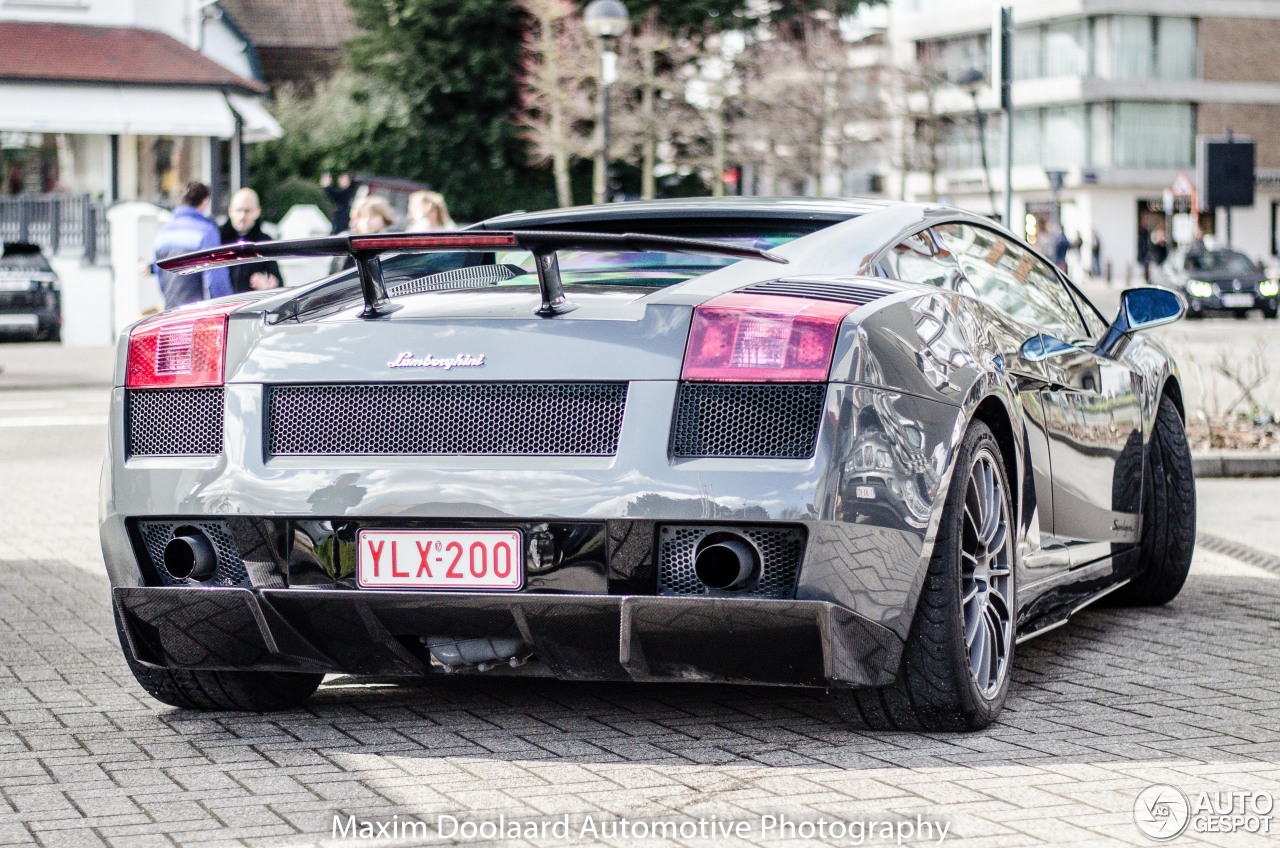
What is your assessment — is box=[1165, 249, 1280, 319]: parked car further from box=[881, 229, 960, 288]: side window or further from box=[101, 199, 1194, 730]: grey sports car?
box=[101, 199, 1194, 730]: grey sports car

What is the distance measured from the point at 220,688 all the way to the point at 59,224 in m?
27.8

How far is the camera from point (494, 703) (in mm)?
5137

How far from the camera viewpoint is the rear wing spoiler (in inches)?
169

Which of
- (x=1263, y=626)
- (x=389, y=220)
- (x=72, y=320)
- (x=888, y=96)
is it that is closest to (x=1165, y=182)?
(x=888, y=96)

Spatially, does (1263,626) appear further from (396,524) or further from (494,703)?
(396,524)

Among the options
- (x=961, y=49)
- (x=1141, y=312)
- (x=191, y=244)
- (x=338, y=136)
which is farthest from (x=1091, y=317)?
(x=961, y=49)

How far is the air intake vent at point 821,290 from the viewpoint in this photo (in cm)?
439

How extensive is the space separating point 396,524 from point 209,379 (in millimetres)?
635

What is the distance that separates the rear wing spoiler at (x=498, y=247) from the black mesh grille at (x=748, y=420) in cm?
35

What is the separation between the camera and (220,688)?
5.01 meters

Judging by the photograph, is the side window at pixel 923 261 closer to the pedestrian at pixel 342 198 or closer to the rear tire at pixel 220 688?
the rear tire at pixel 220 688

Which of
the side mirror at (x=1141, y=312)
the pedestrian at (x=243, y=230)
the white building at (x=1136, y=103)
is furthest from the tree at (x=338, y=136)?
the side mirror at (x=1141, y=312)

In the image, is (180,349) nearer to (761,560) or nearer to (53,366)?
(761,560)

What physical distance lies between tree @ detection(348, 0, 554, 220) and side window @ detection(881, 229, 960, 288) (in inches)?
1646
